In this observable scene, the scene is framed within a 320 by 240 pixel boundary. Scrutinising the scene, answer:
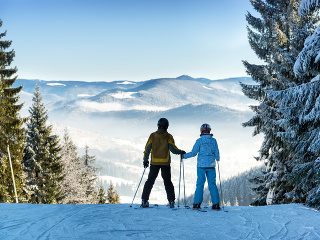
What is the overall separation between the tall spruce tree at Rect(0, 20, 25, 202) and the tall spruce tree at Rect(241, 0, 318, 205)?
14270mm

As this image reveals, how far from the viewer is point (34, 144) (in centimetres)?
2266

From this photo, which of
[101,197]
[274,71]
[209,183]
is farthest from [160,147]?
[101,197]

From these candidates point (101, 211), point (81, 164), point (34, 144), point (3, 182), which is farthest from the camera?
point (81, 164)

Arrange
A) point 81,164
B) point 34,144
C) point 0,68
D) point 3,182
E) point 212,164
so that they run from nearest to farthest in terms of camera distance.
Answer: point 212,164
point 3,182
point 0,68
point 34,144
point 81,164

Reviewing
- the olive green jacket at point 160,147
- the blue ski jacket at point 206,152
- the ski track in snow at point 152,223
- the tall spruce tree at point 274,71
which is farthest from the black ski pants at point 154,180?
the tall spruce tree at point 274,71

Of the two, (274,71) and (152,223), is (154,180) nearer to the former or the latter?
(152,223)

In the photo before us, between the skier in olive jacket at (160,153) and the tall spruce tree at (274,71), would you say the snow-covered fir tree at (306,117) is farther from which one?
the skier in olive jacket at (160,153)

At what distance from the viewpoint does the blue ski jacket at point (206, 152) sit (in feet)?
26.0

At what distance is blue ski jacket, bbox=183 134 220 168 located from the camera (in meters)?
7.93

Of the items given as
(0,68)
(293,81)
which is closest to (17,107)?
(0,68)

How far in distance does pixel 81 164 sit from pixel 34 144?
15.9m

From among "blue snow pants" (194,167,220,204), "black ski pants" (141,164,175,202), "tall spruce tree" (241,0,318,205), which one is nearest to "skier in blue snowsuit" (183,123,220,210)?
"blue snow pants" (194,167,220,204)

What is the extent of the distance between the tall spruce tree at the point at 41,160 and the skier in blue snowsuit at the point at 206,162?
55.7ft

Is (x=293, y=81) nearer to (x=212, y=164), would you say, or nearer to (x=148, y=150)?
(x=212, y=164)
